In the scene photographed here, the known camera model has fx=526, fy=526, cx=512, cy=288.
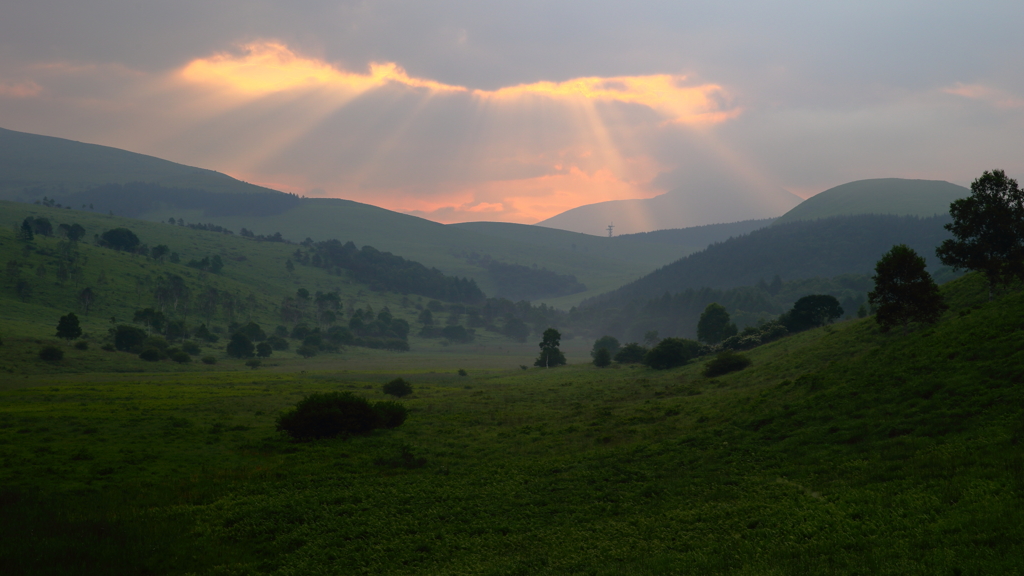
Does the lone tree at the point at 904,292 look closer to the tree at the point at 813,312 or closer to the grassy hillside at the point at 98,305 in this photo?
the tree at the point at 813,312

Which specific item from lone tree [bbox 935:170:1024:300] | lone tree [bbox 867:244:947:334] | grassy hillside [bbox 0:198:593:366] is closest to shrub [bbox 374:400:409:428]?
lone tree [bbox 867:244:947:334]

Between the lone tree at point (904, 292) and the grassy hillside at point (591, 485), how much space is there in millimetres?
1487

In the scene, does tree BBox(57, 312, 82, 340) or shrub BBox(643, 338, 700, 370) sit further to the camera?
tree BBox(57, 312, 82, 340)

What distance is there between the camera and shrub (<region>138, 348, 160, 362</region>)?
3576 inches

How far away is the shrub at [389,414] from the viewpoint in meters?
35.1

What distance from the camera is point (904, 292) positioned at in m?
37.9

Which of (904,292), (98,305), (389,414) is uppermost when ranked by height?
(904,292)

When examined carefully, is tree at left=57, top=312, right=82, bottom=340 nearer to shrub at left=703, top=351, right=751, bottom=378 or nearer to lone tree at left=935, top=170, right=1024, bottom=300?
shrub at left=703, top=351, right=751, bottom=378

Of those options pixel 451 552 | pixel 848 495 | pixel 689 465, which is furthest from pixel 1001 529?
pixel 451 552

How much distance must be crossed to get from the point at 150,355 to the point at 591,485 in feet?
312

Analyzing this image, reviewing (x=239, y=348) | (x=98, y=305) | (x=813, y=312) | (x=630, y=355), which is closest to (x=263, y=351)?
(x=239, y=348)

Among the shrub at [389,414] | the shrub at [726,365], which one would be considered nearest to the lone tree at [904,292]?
the shrub at [726,365]

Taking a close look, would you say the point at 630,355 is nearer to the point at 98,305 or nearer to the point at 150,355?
the point at 150,355

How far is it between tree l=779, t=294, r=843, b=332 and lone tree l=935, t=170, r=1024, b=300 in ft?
130
